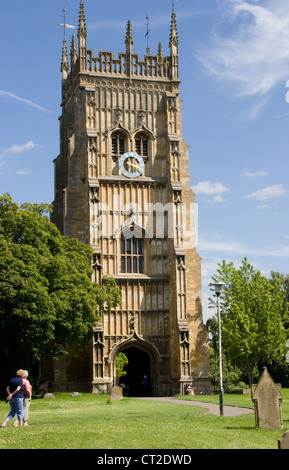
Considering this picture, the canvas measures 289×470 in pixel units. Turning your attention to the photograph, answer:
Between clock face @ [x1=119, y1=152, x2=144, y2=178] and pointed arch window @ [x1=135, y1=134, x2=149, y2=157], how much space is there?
2.41 ft

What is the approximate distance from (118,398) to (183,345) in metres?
11.3

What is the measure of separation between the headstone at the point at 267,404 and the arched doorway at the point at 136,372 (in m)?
31.2

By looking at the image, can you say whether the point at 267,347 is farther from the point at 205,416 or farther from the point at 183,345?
the point at 205,416

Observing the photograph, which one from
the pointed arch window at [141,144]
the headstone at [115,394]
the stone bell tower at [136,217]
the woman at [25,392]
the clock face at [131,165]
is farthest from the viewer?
the pointed arch window at [141,144]

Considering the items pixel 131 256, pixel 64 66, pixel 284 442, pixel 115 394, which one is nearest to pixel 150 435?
pixel 284 442

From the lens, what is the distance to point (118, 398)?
40594mm

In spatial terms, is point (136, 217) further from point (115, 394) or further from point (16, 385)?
point (16, 385)

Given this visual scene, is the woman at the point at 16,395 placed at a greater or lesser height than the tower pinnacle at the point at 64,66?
lesser

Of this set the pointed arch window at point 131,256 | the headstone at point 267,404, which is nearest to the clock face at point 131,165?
the pointed arch window at point 131,256

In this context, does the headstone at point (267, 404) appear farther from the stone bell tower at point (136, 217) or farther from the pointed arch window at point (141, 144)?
the pointed arch window at point (141, 144)

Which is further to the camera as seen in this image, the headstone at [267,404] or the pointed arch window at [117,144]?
the pointed arch window at [117,144]

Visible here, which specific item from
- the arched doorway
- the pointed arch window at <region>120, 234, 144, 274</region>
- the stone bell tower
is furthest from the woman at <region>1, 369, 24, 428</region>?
the arched doorway

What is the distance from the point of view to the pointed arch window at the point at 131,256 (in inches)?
2090
